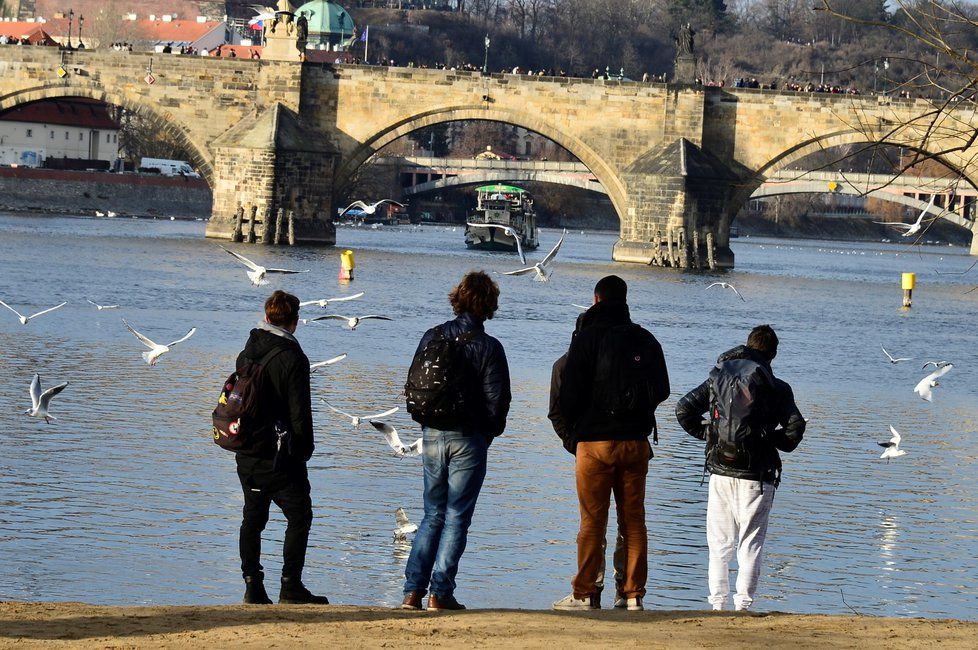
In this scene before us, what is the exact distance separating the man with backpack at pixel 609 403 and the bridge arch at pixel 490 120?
132ft

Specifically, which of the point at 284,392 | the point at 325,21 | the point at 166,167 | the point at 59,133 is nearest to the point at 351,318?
the point at 284,392

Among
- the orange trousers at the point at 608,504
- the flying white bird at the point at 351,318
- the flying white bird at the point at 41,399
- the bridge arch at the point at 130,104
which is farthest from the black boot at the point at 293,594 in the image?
the bridge arch at the point at 130,104

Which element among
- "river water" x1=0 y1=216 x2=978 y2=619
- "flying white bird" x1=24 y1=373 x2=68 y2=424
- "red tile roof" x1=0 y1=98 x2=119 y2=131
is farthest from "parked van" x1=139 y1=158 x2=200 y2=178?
"flying white bird" x1=24 y1=373 x2=68 y2=424

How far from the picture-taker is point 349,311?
27.3 meters

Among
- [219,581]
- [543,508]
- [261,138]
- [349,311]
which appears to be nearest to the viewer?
[219,581]

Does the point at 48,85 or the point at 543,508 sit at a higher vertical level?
the point at 48,85

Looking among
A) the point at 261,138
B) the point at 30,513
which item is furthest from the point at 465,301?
the point at 261,138

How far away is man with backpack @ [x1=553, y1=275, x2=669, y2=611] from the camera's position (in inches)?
284

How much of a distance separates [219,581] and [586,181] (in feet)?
242

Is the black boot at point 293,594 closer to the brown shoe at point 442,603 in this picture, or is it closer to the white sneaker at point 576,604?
the brown shoe at point 442,603

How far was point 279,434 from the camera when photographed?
7113 mm

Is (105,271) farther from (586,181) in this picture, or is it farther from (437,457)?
(586,181)

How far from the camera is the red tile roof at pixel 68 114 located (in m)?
76.6

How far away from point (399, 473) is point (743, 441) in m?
4.75
